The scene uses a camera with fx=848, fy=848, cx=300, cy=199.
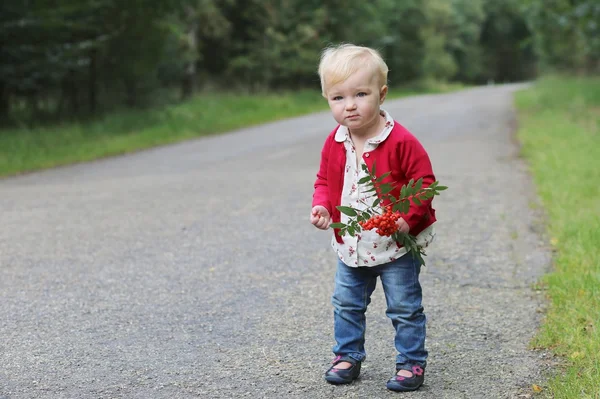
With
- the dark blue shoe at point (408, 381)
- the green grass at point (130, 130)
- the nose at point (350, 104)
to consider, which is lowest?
the green grass at point (130, 130)

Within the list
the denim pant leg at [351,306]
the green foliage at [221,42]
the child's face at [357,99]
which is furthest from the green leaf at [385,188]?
the green foliage at [221,42]

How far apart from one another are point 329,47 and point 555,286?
2.17 m

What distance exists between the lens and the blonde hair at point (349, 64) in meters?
3.38

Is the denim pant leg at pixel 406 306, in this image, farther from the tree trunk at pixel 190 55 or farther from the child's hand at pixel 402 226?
the tree trunk at pixel 190 55

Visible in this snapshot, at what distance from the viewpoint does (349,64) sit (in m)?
3.38

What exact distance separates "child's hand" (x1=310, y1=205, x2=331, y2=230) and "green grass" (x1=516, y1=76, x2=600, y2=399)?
113 cm

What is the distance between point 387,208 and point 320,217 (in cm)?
33

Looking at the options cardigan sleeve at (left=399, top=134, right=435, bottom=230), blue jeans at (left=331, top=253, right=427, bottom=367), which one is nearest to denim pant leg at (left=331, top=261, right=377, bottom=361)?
blue jeans at (left=331, top=253, right=427, bottom=367)

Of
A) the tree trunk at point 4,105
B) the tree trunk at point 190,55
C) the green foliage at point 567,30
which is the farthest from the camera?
the tree trunk at point 190,55

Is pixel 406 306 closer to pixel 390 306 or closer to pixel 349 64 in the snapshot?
pixel 390 306

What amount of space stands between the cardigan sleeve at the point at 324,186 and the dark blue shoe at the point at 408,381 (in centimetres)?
74

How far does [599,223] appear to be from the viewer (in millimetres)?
6520

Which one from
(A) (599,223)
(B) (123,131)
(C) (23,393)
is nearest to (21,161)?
(B) (123,131)

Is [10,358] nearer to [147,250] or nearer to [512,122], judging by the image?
[147,250]
